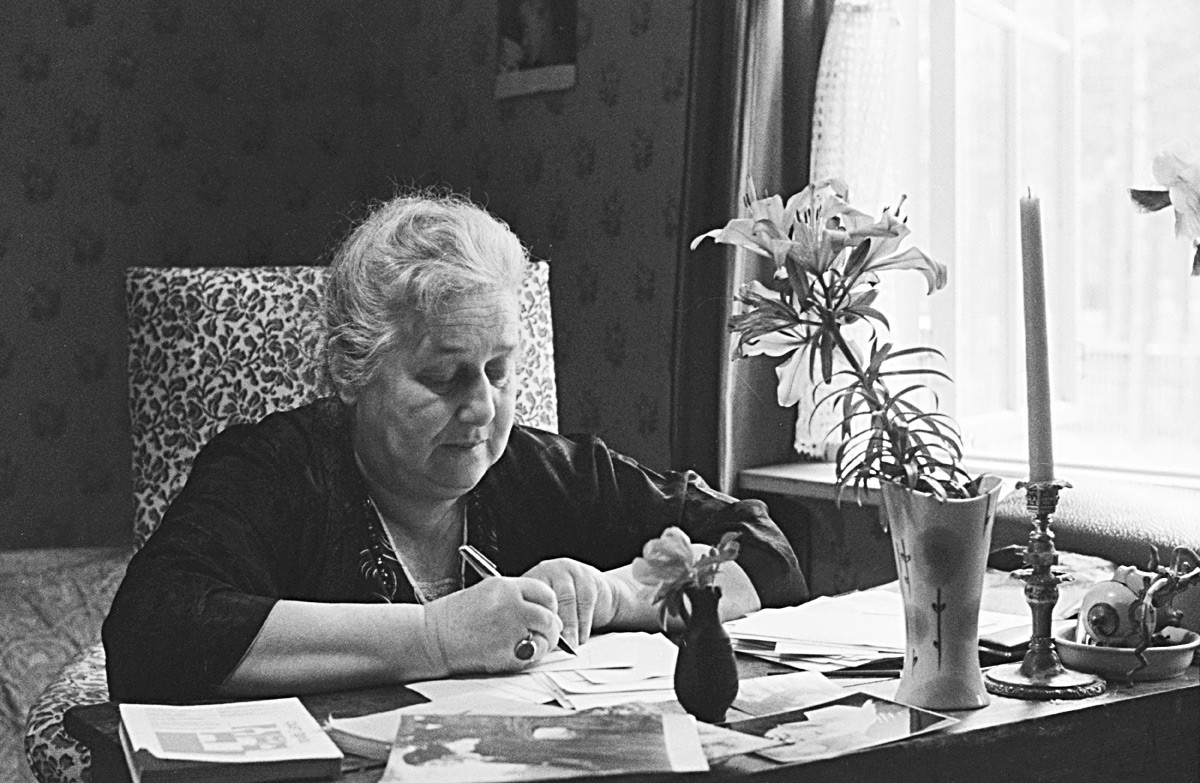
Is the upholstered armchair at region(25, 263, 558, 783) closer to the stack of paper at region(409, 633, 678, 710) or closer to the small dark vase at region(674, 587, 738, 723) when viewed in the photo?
the stack of paper at region(409, 633, 678, 710)

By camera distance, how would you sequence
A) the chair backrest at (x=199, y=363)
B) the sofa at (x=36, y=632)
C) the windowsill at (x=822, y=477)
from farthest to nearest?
the windowsill at (x=822, y=477) → the sofa at (x=36, y=632) → the chair backrest at (x=199, y=363)

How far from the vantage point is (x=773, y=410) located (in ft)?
9.23

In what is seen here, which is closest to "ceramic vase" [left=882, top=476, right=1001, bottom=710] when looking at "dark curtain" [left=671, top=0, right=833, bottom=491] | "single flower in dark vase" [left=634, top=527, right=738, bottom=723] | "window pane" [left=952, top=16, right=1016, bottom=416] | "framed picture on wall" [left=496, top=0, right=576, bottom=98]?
"single flower in dark vase" [left=634, top=527, right=738, bottom=723]

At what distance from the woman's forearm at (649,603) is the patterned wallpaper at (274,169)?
1.29m

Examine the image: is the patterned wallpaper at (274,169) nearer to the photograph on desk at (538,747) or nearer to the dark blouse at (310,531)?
the dark blouse at (310,531)

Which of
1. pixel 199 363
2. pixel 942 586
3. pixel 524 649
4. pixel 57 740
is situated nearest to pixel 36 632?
pixel 199 363

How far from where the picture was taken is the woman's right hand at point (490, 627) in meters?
1.34

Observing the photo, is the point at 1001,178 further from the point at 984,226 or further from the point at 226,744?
the point at 226,744

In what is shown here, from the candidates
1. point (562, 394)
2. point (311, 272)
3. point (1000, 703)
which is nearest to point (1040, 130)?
point (562, 394)

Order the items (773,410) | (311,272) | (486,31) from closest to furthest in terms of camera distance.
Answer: (311,272)
(773,410)
(486,31)

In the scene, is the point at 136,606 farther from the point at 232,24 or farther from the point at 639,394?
the point at 232,24

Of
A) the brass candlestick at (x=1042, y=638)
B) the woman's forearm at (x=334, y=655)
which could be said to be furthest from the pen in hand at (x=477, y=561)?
the brass candlestick at (x=1042, y=638)

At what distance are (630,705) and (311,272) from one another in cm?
135

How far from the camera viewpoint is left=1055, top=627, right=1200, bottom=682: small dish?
122 cm
